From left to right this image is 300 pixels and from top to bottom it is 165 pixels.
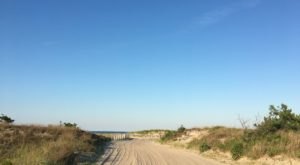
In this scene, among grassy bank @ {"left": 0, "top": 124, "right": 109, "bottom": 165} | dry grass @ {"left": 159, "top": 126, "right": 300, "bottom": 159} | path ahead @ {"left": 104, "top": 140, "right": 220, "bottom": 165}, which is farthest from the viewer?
dry grass @ {"left": 159, "top": 126, "right": 300, "bottom": 159}

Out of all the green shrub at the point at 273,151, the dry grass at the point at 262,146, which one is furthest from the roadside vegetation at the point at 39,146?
the green shrub at the point at 273,151

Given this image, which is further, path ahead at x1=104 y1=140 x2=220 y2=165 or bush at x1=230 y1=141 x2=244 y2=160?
bush at x1=230 y1=141 x2=244 y2=160

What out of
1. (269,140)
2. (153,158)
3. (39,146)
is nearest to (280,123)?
(269,140)

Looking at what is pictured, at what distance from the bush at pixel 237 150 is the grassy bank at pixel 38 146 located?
10306 mm

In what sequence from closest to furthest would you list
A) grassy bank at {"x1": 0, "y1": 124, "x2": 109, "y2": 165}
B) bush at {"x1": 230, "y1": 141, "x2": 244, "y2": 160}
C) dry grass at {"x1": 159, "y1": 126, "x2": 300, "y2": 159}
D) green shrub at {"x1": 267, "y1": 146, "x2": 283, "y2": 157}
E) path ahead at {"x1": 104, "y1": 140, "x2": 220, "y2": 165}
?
grassy bank at {"x1": 0, "y1": 124, "x2": 109, "y2": 165}, path ahead at {"x1": 104, "y1": 140, "x2": 220, "y2": 165}, dry grass at {"x1": 159, "y1": 126, "x2": 300, "y2": 159}, green shrub at {"x1": 267, "y1": 146, "x2": 283, "y2": 157}, bush at {"x1": 230, "y1": 141, "x2": 244, "y2": 160}

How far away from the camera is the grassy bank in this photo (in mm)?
17328

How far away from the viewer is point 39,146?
23.0 m

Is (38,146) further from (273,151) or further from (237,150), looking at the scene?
(273,151)

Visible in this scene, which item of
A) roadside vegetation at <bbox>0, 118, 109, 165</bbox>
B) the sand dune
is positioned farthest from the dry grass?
roadside vegetation at <bbox>0, 118, 109, 165</bbox>

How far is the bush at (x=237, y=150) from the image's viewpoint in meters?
25.3

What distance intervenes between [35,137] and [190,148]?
16.3 m

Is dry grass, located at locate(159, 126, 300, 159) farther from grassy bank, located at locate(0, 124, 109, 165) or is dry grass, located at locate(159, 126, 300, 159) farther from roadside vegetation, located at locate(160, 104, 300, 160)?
grassy bank, located at locate(0, 124, 109, 165)

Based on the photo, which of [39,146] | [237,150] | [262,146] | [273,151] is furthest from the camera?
[237,150]

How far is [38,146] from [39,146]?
0.64 feet
